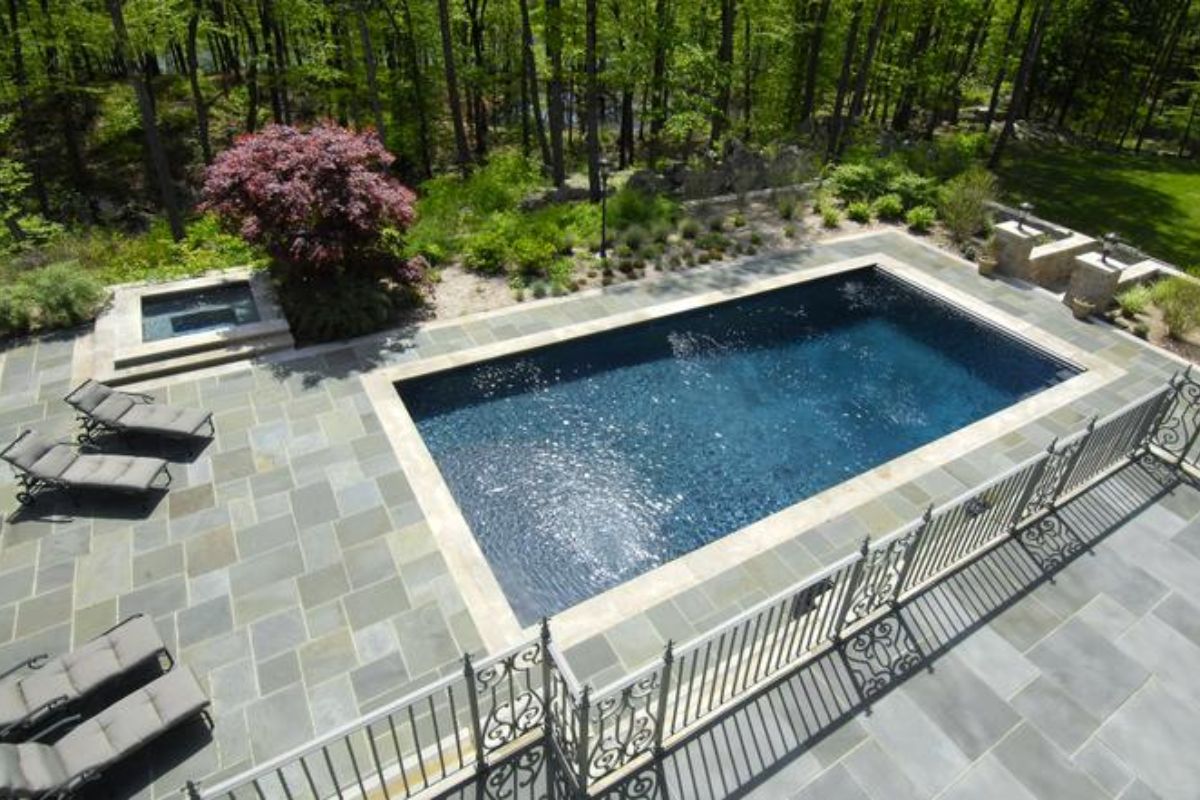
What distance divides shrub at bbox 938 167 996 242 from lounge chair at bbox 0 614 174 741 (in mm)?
17844

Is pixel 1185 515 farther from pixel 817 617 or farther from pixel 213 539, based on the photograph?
pixel 213 539

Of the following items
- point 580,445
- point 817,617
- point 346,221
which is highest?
point 346,221

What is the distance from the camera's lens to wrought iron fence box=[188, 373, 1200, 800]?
5.09 m

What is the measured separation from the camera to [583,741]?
5.10m

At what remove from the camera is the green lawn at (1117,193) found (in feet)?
57.7

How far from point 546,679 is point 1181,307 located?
565 inches

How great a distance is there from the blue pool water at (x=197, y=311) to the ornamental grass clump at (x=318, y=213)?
998 mm

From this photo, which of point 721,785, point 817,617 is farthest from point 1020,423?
point 721,785

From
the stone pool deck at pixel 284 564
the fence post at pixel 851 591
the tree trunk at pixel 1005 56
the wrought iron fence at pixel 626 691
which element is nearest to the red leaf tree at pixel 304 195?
the stone pool deck at pixel 284 564

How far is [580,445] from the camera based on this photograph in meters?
10.4

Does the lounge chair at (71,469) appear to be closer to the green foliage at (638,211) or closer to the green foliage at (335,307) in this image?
the green foliage at (335,307)

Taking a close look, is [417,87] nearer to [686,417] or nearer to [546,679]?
[686,417]

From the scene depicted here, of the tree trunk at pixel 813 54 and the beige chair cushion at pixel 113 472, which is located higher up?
the tree trunk at pixel 813 54

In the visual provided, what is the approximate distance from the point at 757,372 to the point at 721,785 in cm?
783
